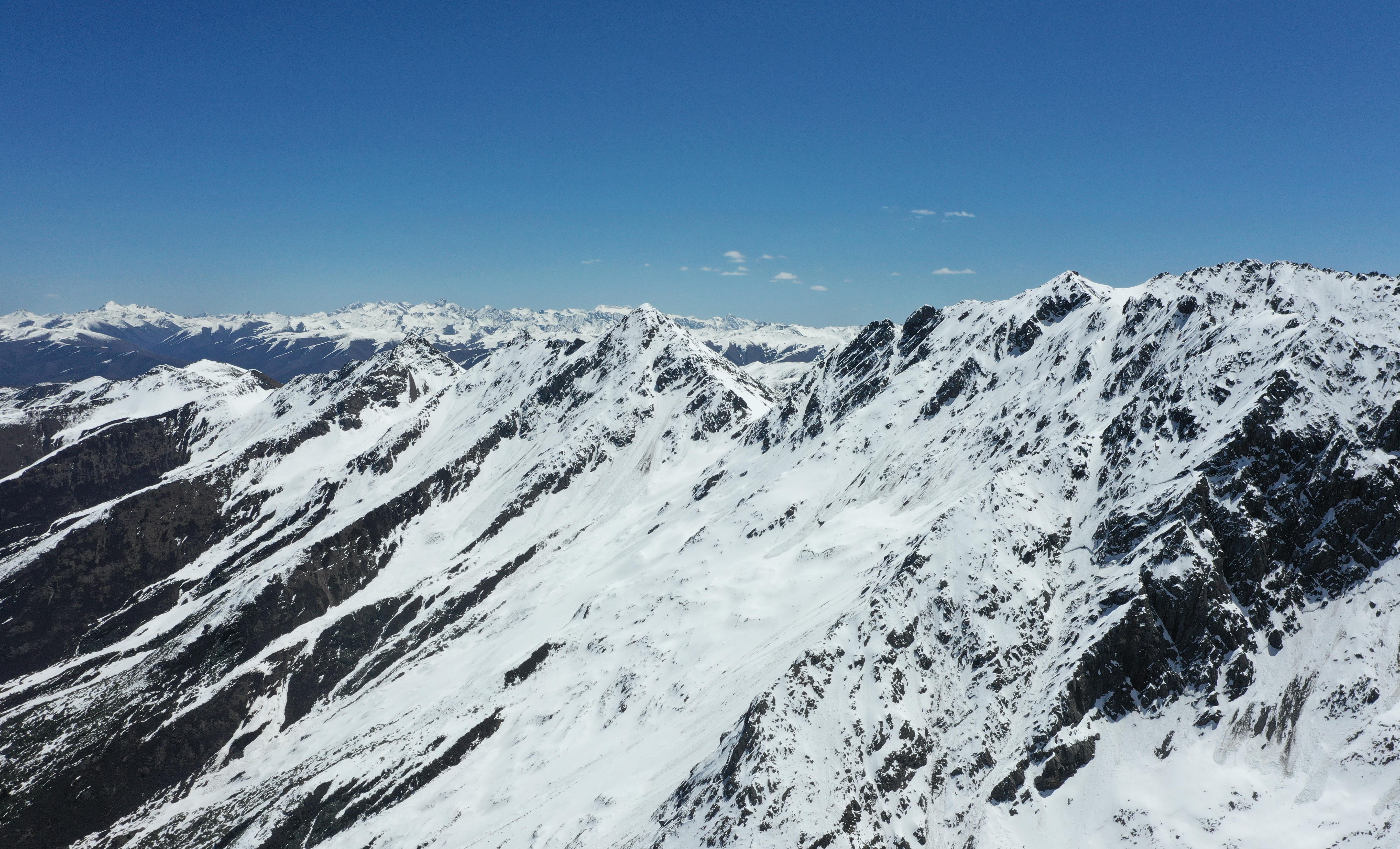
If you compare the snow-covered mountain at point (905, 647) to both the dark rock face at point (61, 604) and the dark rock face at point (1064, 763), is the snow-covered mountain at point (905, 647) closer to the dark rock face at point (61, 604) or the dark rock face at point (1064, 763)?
the dark rock face at point (1064, 763)

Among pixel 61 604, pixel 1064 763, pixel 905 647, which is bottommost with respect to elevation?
pixel 61 604

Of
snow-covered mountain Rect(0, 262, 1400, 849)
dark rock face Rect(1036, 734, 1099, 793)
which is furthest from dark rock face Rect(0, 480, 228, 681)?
dark rock face Rect(1036, 734, 1099, 793)

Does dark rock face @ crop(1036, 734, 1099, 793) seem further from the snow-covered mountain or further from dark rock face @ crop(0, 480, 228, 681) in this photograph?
dark rock face @ crop(0, 480, 228, 681)

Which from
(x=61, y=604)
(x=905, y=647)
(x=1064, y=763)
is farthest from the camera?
(x=61, y=604)

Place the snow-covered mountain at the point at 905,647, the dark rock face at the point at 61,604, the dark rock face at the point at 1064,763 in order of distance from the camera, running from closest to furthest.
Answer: the dark rock face at the point at 1064,763 < the snow-covered mountain at the point at 905,647 < the dark rock face at the point at 61,604

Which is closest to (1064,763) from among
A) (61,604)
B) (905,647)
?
(905,647)

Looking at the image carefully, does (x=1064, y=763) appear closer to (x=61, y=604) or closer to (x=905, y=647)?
(x=905, y=647)

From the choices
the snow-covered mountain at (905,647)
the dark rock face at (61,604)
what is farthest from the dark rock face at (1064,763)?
the dark rock face at (61,604)

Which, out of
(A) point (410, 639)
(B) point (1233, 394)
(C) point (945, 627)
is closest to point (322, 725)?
(A) point (410, 639)
